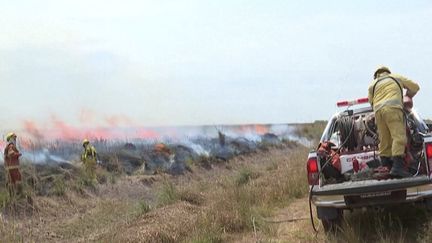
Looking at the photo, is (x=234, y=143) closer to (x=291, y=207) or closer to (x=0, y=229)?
(x=291, y=207)

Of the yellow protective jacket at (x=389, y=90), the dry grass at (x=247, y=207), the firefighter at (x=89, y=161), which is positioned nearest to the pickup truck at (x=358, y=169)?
the yellow protective jacket at (x=389, y=90)

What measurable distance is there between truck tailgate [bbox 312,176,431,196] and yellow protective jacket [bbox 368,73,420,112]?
974mm

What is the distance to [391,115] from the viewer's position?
20.4 feet

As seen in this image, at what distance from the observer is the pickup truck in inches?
227

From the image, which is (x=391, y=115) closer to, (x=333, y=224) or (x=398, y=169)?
(x=398, y=169)

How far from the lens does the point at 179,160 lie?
2423 cm

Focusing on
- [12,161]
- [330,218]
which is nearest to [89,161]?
[12,161]

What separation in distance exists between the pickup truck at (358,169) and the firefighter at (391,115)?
170 millimetres

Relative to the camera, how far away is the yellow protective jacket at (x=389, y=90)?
633 cm

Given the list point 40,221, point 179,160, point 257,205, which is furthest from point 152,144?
point 257,205

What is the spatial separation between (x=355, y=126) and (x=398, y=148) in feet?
4.04

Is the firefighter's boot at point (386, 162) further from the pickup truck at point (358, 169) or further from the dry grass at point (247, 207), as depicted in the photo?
the dry grass at point (247, 207)

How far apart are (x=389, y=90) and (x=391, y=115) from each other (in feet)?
1.22

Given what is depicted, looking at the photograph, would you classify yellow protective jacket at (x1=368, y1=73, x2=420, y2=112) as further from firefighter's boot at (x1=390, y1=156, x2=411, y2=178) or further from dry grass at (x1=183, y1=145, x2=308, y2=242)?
dry grass at (x1=183, y1=145, x2=308, y2=242)
